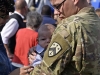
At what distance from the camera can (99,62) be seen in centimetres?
216

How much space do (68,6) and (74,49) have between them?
0.34 meters

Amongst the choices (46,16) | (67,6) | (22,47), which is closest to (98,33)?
(67,6)

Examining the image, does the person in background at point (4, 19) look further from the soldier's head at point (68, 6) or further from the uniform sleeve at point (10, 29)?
the uniform sleeve at point (10, 29)

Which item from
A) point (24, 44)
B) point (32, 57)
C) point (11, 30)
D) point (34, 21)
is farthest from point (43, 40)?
point (11, 30)

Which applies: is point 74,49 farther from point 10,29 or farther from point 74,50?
point 10,29

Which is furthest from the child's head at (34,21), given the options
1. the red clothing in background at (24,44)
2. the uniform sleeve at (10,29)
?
the uniform sleeve at (10,29)

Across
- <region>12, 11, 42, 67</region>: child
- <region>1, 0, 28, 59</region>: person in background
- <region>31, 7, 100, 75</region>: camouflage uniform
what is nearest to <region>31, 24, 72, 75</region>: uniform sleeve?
<region>31, 7, 100, 75</region>: camouflage uniform

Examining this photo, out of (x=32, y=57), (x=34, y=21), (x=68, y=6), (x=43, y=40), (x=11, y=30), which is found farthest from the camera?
(x=11, y=30)

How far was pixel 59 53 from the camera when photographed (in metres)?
2.05

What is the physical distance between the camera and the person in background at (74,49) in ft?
6.73

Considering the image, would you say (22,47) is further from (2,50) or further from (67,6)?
(67,6)

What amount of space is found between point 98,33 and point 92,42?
104 mm

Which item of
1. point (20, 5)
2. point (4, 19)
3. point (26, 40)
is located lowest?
point (26, 40)

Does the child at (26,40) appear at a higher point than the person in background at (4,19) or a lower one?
lower
